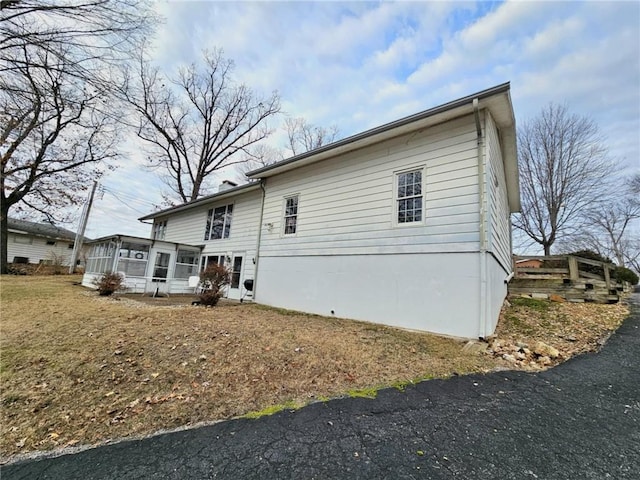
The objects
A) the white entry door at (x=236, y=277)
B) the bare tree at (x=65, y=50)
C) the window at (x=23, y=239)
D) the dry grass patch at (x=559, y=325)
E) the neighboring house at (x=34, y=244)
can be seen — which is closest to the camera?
the bare tree at (x=65, y=50)

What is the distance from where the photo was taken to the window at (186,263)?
1324 cm

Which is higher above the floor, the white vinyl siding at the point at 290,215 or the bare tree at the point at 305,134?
the bare tree at the point at 305,134

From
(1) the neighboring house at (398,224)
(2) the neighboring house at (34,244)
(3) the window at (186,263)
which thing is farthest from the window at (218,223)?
(2) the neighboring house at (34,244)

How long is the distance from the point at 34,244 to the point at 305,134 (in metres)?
28.2

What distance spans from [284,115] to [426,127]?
17.4 metres

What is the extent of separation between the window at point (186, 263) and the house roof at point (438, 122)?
6661mm

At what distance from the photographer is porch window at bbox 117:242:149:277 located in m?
12.0

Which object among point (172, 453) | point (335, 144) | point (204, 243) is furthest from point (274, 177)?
point (172, 453)

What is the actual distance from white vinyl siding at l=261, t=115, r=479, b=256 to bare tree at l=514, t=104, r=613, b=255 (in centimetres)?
1661

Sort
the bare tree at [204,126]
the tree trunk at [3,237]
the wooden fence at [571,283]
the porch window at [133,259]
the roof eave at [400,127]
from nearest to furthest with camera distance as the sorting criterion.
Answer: the roof eave at [400,127]
the wooden fence at [571,283]
the porch window at [133,259]
the tree trunk at [3,237]
the bare tree at [204,126]

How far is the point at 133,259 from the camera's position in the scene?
1220 centimetres

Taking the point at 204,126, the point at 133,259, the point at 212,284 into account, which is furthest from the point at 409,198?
the point at 204,126

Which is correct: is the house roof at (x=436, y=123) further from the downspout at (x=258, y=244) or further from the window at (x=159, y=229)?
the window at (x=159, y=229)

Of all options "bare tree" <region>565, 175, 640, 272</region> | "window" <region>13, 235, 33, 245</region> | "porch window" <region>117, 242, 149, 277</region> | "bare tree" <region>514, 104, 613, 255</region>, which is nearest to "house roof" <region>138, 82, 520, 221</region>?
"porch window" <region>117, 242, 149, 277</region>
